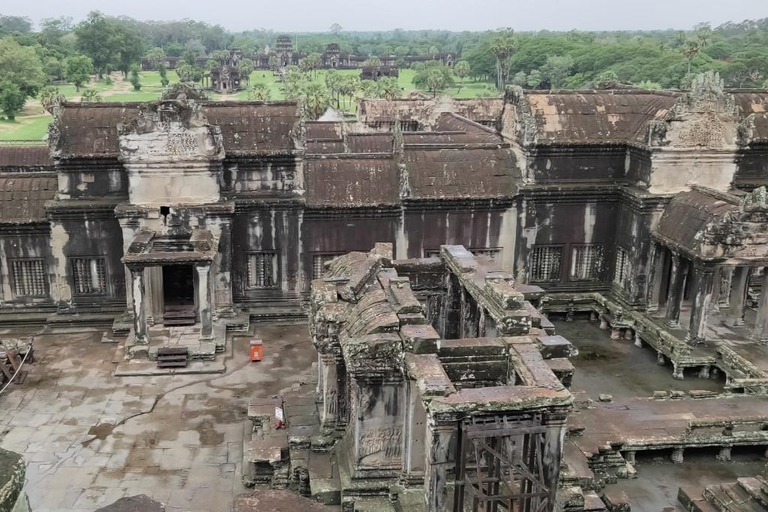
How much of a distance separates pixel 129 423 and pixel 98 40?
156735 millimetres

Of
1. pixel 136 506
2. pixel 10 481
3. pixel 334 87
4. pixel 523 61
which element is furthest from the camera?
pixel 523 61

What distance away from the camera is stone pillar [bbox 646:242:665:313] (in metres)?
23.9

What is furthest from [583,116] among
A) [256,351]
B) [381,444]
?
[381,444]

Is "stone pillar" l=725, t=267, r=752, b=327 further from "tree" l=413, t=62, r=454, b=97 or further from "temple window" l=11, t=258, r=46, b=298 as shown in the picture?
"tree" l=413, t=62, r=454, b=97

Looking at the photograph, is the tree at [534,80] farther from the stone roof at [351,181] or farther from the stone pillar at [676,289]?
the stone pillar at [676,289]

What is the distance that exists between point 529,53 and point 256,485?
14989 cm

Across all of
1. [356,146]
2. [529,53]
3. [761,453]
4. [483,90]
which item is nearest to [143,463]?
[761,453]

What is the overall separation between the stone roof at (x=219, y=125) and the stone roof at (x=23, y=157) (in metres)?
7.24

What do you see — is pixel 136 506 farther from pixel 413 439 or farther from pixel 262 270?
pixel 262 270

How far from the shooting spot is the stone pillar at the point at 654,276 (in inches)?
939

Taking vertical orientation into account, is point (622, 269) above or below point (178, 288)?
above

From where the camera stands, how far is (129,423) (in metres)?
17.7

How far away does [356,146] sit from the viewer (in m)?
35.1

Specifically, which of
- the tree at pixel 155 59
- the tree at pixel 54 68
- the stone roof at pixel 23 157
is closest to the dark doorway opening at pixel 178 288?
the stone roof at pixel 23 157
